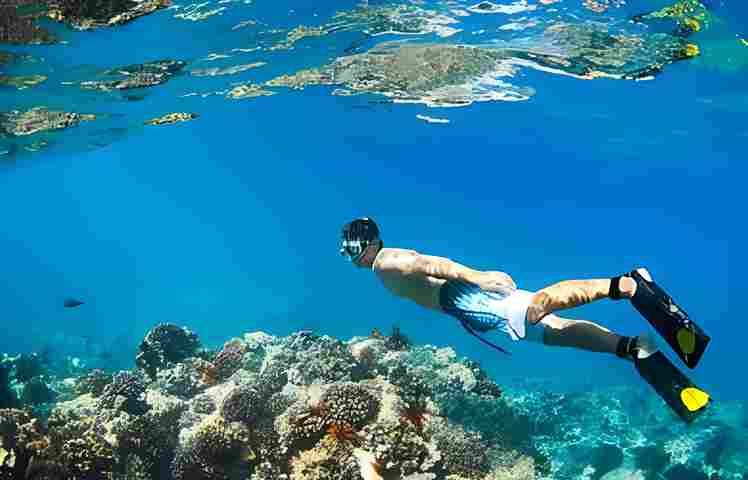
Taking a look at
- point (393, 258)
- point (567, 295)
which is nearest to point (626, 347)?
point (567, 295)

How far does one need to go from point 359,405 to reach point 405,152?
48.6 meters

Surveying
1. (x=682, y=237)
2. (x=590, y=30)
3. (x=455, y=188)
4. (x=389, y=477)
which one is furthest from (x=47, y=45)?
(x=682, y=237)

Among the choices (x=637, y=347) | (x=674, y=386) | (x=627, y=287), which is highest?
(x=627, y=287)

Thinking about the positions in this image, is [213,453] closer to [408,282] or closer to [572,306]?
[408,282]

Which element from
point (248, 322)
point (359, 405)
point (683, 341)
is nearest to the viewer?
point (683, 341)

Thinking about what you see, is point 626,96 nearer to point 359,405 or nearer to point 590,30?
point 590,30

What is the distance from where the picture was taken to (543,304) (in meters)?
5.84

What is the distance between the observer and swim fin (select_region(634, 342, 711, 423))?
18.0 ft

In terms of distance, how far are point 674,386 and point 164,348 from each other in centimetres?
1182

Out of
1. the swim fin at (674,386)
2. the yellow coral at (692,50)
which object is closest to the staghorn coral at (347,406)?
the swim fin at (674,386)

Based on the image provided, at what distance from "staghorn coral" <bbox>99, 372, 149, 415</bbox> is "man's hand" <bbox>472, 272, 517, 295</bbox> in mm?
7086

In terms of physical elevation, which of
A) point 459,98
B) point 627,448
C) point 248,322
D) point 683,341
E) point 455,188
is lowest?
point 455,188

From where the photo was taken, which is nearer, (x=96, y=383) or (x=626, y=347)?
(x=626, y=347)

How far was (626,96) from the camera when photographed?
22.6 metres
